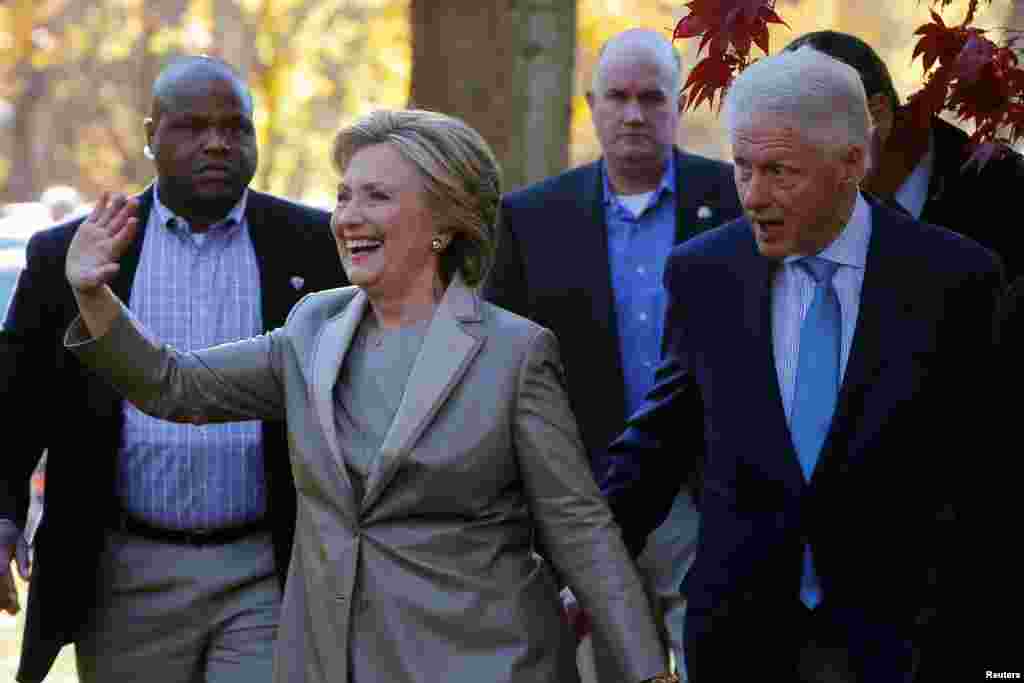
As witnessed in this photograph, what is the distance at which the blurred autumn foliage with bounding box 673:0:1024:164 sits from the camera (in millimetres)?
5621

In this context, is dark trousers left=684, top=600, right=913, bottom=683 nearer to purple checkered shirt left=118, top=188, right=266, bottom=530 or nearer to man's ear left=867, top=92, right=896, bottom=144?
man's ear left=867, top=92, right=896, bottom=144

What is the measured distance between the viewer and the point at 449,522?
5113 mm

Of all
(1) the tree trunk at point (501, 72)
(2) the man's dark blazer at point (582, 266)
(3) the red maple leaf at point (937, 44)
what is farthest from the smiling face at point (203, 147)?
(1) the tree trunk at point (501, 72)

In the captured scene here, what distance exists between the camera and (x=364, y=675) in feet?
16.7

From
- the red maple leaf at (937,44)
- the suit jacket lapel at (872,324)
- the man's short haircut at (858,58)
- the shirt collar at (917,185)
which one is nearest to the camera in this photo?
the suit jacket lapel at (872,324)

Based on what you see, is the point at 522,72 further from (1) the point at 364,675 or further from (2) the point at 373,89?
(2) the point at 373,89

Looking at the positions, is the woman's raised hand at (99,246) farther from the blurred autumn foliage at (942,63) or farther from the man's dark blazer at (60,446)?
the man's dark blazer at (60,446)

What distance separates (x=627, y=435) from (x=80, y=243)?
4.44ft

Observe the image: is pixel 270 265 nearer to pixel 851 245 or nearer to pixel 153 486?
pixel 153 486

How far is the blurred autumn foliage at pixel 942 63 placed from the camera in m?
5.62

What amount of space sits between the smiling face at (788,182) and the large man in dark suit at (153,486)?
200 centimetres

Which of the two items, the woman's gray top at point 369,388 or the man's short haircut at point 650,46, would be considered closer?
the woman's gray top at point 369,388

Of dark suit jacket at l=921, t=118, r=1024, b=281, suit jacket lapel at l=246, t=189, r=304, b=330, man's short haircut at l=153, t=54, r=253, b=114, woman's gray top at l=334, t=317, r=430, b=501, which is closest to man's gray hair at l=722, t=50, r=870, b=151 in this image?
woman's gray top at l=334, t=317, r=430, b=501

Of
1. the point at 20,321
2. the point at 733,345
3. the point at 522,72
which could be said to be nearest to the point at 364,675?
the point at 733,345
